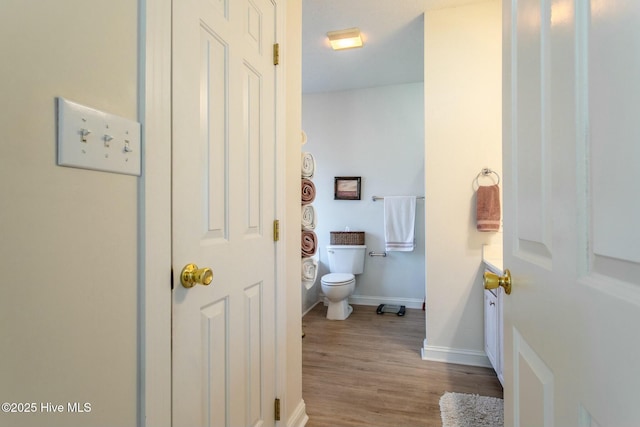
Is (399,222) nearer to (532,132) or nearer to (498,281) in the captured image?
(498,281)

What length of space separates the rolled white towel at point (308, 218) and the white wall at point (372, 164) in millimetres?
1657

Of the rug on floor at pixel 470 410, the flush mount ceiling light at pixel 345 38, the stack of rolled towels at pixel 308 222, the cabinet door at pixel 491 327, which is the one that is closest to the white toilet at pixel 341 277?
the stack of rolled towels at pixel 308 222

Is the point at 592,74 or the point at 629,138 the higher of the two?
the point at 592,74

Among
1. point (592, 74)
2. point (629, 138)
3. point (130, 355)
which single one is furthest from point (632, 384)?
point (130, 355)

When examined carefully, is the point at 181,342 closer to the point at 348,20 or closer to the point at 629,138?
the point at 629,138

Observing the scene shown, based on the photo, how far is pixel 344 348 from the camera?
2713 millimetres

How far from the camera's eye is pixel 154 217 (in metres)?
0.74

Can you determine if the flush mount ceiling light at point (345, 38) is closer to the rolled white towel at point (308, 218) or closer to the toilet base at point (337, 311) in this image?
the rolled white towel at point (308, 218)

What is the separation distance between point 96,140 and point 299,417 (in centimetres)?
166

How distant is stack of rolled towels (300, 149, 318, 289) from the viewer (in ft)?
7.11

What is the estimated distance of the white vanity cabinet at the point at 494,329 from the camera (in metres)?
2.00

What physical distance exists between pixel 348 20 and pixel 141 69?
7.43 ft

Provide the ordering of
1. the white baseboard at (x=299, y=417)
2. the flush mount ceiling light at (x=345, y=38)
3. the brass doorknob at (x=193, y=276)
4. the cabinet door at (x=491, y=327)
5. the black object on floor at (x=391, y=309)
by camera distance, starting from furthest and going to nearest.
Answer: the black object on floor at (x=391, y=309)
the flush mount ceiling light at (x=345, y=38)
the cabinet door at (x=491, y=327)
the white baseboard at (x=299, y=417)
the brass doorknob at (x=193, y=276)

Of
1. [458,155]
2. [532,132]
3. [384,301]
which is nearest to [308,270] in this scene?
[458,155]
